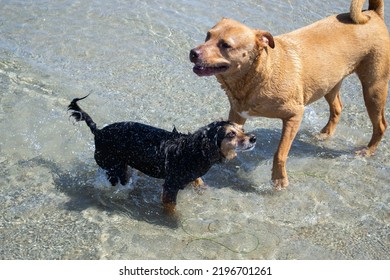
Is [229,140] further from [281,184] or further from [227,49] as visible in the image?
[281,184]

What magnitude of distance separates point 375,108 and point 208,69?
2.45 meters

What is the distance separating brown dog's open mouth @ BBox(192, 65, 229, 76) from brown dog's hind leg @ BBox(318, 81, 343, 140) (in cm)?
221

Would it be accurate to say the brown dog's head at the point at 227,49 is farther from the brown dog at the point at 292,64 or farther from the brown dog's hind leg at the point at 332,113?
the brown dog's hind leg at the point at 332,113

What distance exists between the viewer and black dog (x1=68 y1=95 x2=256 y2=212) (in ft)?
14.7

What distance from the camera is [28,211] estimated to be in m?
4.73

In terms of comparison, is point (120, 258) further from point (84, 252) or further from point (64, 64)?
point (64, 64)

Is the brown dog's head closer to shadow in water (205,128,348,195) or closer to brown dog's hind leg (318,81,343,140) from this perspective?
shadow in water (205,128,348,195)

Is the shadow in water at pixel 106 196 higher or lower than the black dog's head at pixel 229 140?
lower

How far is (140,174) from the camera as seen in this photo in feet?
18.1

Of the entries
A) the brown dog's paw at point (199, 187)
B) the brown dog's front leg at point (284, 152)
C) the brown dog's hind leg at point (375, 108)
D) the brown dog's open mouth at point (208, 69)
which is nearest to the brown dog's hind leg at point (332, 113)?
the brown dog's hind leg at point (375, 108)

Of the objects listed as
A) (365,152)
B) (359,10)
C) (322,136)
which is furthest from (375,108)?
(359,10)

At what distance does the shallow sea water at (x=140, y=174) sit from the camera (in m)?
4.59
